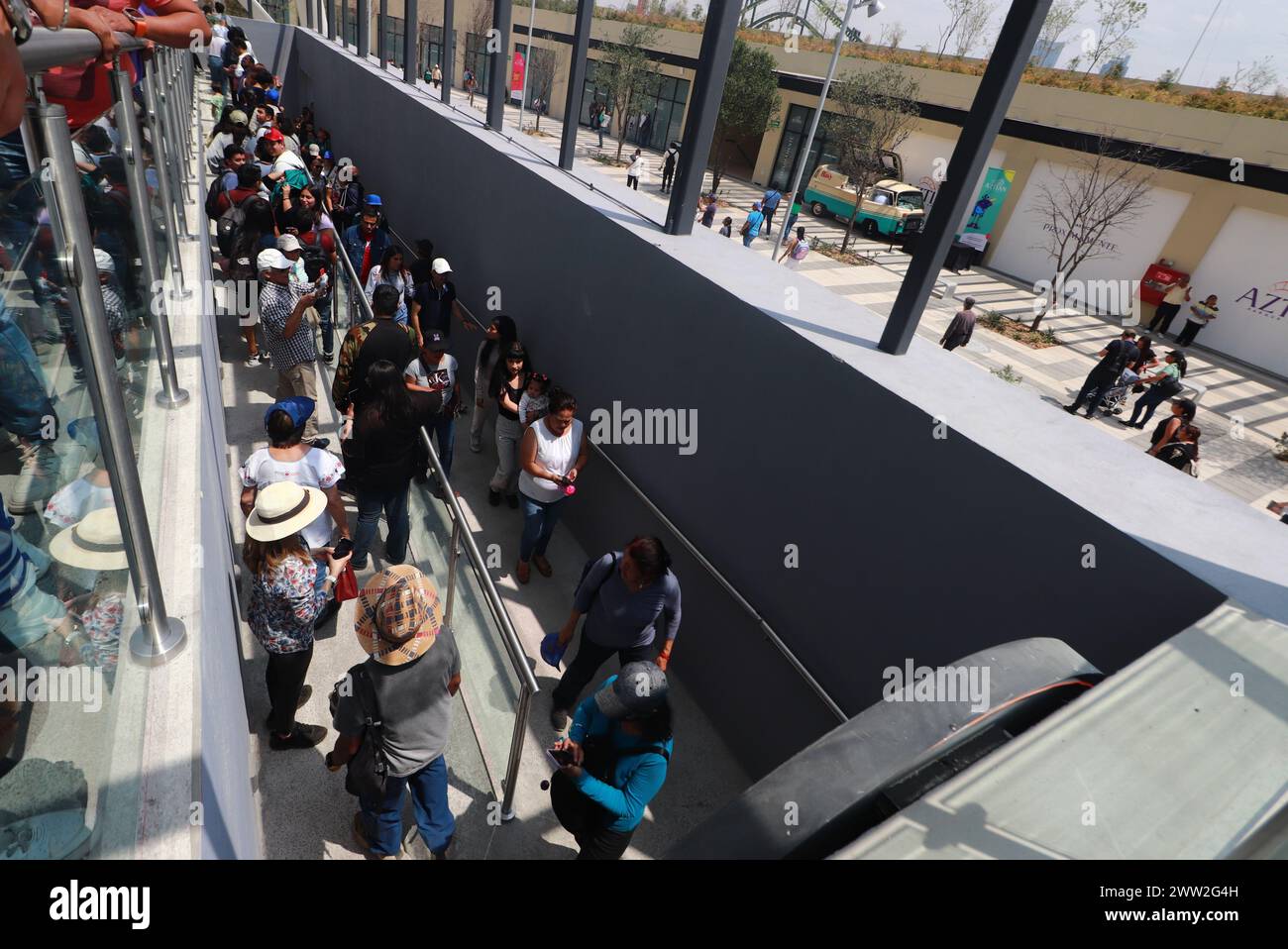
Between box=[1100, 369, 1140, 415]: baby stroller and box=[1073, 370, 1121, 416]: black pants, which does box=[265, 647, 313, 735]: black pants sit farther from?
box=[1100, 369, 1140, 415]: baby stroller

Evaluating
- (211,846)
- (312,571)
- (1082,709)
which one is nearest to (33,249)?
(211,846)

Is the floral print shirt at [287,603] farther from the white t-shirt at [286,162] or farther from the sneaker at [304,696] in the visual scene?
the white t-shirt at [286,162]

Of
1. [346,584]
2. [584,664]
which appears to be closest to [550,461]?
[584,664]

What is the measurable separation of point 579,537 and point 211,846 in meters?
4.52

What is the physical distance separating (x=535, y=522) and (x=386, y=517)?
1103mm

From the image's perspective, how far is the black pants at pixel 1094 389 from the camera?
461 inches

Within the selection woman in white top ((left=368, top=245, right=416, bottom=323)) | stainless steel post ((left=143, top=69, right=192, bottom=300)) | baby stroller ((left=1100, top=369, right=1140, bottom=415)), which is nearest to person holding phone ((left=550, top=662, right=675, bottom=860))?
stainless steel post ((left=143, top=69, right=192, bottom=300))

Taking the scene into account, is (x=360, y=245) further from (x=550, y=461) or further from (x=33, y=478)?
(x=33, y=478)

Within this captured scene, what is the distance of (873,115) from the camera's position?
72.3 feet

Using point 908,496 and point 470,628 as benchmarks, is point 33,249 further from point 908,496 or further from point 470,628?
point 908,496

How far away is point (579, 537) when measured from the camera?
20.7 ft

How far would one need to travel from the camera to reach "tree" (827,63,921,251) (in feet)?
72.1

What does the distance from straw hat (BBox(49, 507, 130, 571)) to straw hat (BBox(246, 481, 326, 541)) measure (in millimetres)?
1296

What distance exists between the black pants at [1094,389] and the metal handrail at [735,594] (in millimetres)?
10231
